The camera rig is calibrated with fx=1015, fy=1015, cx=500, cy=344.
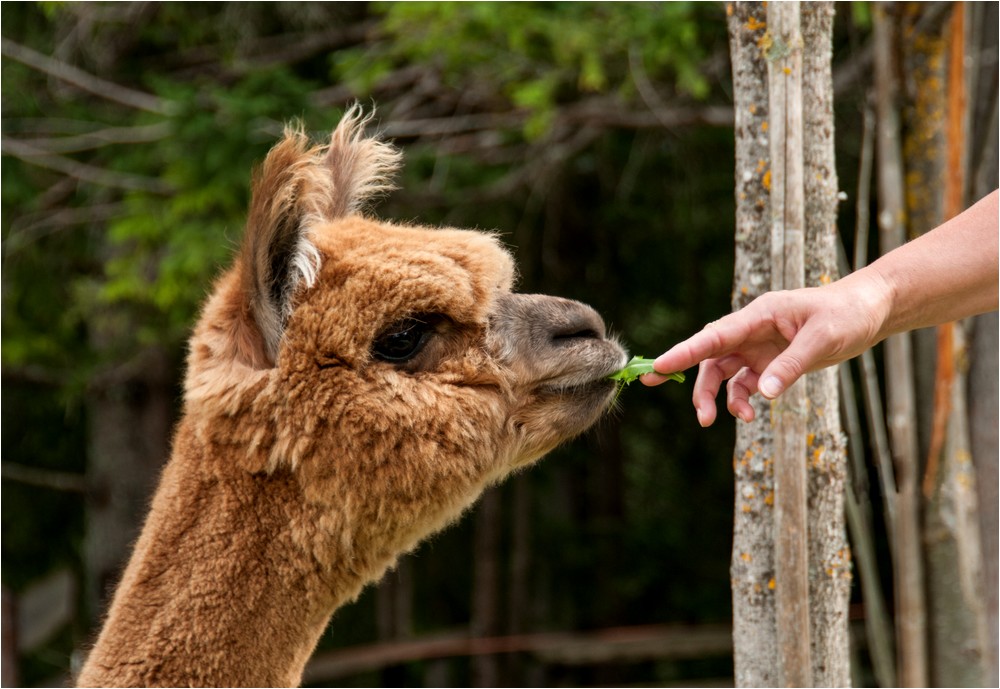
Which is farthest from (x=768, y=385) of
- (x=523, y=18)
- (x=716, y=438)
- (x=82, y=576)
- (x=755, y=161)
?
(x=82, y=576)

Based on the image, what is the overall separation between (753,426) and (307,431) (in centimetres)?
132

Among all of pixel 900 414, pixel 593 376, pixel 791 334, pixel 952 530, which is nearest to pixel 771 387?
pixel 791 334

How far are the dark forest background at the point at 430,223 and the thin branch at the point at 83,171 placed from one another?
0.03 metres

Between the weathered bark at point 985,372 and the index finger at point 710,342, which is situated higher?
the weathered bark at point 985,372

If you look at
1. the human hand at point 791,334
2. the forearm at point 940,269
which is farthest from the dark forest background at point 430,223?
the forearm at point 940,269

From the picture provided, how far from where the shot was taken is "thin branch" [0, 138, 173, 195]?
668 centimetres

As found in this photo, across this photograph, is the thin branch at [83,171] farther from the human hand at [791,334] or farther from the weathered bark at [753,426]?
the human hand at [791,334]

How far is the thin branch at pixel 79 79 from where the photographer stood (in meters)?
6.93

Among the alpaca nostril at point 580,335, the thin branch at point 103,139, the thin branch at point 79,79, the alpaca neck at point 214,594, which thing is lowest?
the alpaca neck at point 214,594

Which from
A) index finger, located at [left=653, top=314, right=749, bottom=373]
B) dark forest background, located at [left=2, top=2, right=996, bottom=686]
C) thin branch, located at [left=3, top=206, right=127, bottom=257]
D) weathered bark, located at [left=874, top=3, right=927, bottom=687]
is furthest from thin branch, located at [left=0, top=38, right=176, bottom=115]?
index finger, located at [left=653, top=314, right=749, bottom=373]

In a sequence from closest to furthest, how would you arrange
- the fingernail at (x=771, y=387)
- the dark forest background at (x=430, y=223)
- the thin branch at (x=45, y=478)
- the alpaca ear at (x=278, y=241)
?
the fingernail at (x=771, y=387) → the alpaca ear at (x=278, y=241) → the dark forest background at (x=430, y=223) → the thin branch at (x=45, y=478)

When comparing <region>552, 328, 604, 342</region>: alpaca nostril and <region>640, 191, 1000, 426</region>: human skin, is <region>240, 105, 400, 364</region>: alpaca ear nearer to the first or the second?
<region>552, 328, 604, 342</region>: alpaca nostril

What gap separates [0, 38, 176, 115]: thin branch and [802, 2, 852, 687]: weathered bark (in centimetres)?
487

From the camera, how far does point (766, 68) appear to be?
9.81 ft
